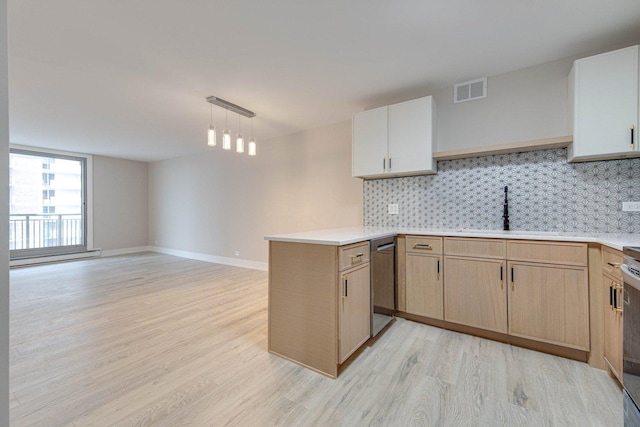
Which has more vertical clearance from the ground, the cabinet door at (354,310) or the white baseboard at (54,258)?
the cabinet door at (354,310)

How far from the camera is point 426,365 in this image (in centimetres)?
194

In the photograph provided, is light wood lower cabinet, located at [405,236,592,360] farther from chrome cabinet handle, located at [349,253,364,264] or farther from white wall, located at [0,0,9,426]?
white wall, located at [0,0,9,426]

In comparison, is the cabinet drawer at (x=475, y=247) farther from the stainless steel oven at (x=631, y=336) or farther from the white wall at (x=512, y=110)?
the white wall at (x=512, y=110)

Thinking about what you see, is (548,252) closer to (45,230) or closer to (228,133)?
(228,133)

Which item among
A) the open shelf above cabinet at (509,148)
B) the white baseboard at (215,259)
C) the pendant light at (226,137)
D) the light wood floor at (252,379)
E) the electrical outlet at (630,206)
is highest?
the pendant light at (226,137)

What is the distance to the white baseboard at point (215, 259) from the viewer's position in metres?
5.08

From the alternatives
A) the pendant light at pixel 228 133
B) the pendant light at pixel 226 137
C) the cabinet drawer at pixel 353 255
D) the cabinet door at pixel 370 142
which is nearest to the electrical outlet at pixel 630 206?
the cabinet door at pixel 370 142

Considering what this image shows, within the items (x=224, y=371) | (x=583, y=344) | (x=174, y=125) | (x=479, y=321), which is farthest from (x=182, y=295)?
(x=583, y=344)

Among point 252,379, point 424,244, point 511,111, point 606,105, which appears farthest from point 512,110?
point 252,379

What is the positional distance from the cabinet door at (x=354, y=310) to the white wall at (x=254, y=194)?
175 centimetres

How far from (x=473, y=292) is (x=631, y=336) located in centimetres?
109

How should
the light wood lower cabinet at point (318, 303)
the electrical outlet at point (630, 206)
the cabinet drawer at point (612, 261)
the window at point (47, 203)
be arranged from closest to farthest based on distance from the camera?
the cabinet drawer at point (612, 261) < the light wood lower cabinet at point (318, 303) < the electrical outlet at point (630, 206) < the window at point (47, 203)

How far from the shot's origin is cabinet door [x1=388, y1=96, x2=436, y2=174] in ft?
9.12

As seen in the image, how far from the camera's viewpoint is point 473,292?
Answer: 235 cm
